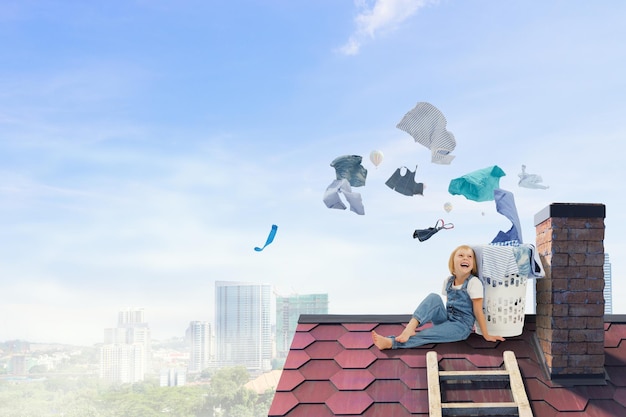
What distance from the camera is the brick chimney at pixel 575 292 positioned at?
4.73 metres

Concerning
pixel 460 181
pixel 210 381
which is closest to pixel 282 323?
pixel 210 381

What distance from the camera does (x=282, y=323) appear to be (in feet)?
205

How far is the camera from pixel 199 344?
3044 inches

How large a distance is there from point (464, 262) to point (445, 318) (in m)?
0.47

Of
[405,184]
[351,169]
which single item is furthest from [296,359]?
[405,184]

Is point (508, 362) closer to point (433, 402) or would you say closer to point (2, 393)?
point (433, 402)

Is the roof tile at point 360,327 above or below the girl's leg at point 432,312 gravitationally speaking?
below

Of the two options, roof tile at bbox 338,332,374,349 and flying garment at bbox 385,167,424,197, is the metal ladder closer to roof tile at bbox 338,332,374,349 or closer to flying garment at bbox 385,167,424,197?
roof tile at bbox 338,332,374,349

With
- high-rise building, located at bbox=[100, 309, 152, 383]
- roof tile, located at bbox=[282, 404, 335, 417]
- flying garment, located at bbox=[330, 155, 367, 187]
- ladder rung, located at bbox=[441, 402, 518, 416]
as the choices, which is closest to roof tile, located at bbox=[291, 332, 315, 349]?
roof tile, located at bbox=[282, 404, 335, 417]

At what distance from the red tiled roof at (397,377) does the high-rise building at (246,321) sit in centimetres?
6089

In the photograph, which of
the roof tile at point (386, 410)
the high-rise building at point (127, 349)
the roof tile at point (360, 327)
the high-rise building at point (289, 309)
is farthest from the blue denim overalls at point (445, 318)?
the high-rise building at point (127, 349)

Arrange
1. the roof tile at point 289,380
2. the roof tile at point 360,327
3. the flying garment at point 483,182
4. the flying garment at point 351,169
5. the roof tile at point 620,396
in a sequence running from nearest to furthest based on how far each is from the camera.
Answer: the roof tile at point 620,396, the roof tile at point 289,380, the roof tile at point 360,327, the flying garment at point 483,182, the flying garment at point 351,169

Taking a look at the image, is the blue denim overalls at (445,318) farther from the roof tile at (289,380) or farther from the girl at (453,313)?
the roof tile at (289,380)

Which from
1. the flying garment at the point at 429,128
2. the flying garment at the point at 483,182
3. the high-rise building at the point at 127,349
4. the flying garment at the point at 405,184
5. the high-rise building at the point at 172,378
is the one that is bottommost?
the high-rise building at the point at 172,378
